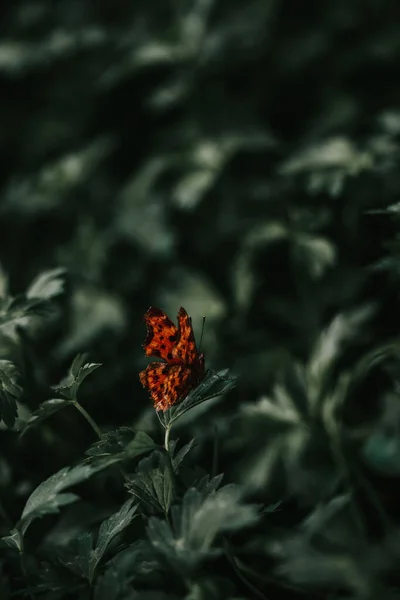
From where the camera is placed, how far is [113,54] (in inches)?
146

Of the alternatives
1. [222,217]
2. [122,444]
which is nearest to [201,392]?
[122,444]

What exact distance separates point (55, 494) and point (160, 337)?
308 millimetres

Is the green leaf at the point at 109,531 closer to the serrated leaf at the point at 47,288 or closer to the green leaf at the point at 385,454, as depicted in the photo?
the green leaf at the point at 385,454

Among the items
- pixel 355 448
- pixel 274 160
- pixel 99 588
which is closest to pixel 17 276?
pixel 274 160

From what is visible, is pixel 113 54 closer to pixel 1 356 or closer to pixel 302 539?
pixel 1 356

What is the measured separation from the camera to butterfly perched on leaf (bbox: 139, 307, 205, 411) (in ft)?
4.01

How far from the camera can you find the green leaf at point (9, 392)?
4.11ft

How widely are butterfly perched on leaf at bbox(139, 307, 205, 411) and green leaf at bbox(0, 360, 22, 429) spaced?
0.76ft

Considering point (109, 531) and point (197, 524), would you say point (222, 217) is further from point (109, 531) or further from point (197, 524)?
point (197, 524)

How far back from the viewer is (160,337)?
1.25m

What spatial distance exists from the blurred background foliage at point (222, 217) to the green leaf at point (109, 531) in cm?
34

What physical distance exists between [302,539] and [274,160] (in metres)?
2.42

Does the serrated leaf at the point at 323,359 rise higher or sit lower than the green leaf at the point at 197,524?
higher

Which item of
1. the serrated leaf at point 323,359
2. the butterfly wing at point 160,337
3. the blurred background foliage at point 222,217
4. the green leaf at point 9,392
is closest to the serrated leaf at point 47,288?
the blurred background foliage at point 222,217
